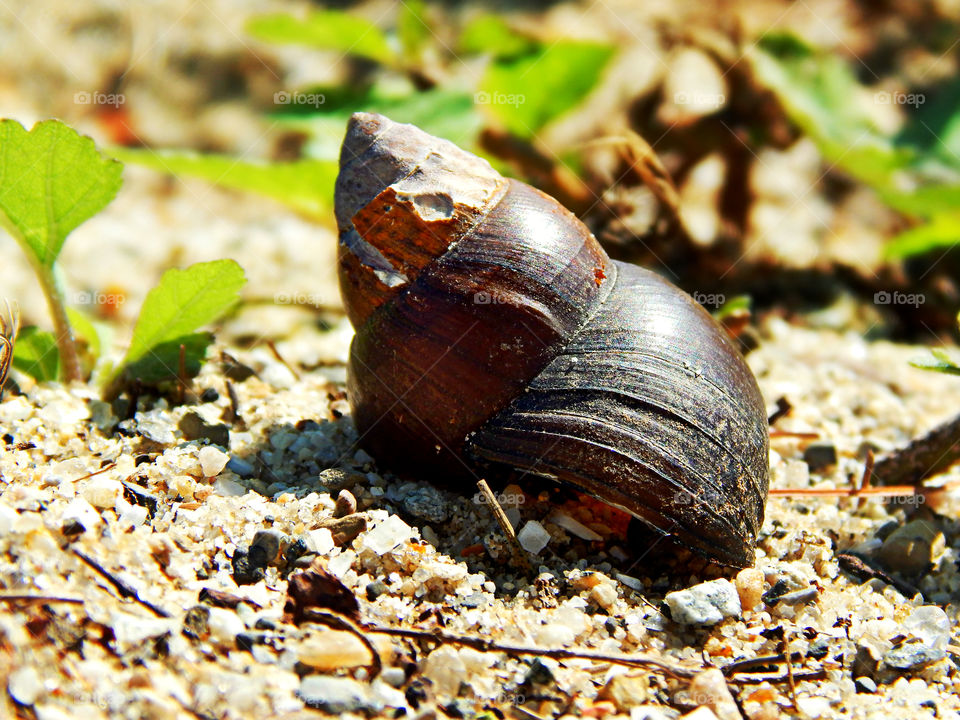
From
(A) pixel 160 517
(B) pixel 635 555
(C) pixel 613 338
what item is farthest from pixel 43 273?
(B) pixel 635 555

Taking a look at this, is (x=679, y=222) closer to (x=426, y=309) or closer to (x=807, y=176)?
(x=807, y=176)

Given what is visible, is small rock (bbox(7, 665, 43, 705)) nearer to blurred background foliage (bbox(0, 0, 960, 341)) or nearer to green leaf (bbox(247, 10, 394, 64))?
blurred background foliage (bbox(0, 0, 960, 341))

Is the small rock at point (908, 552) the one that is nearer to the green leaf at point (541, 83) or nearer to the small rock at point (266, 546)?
the small rock at point (266, 546)

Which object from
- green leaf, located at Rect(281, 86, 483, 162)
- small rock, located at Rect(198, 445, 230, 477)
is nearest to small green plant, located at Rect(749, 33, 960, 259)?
green leaf, located at Rect(281, 86, 483, 162)

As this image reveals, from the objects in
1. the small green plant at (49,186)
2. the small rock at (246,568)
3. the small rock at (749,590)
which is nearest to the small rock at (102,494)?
the small rock at (246,568)

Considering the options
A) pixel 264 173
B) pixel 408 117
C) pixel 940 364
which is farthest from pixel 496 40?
pixel 940 364
